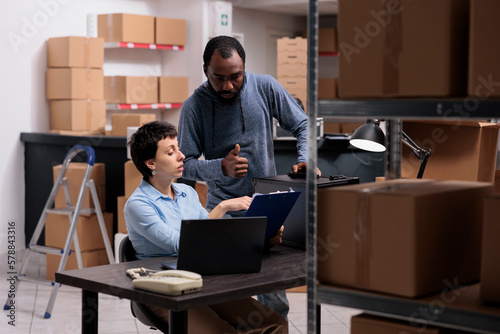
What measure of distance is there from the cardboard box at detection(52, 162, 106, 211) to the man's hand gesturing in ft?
8.11

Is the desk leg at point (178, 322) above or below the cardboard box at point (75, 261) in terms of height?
above

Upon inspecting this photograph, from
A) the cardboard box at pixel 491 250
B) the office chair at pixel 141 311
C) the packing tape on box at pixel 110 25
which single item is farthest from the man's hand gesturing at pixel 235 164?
the packing tape on box at pixel 110 25

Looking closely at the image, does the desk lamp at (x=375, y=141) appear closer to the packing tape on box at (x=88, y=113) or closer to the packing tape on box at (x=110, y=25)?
the packing tape on box at (x=88, y=113)

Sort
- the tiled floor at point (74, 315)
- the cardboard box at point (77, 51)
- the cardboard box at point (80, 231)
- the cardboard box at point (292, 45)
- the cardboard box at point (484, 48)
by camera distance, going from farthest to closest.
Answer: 1. the cardboard box at point (292, 45)
2. the cardboard box at point (77, 51)
3. the cardboard box at point (80, 231)
4. the tiled floor at point (74, 315)
5. the cardboard box at point (484, 48)

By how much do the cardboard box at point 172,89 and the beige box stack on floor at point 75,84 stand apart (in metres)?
0.91

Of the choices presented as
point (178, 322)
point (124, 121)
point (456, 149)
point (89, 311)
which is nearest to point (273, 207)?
point (178, 322)

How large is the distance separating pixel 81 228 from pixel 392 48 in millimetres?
3913

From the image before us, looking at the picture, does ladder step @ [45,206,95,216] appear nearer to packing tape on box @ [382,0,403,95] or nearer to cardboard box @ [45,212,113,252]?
cardboard box @ [45,212,113,252]

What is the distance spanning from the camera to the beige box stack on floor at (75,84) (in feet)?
21.0

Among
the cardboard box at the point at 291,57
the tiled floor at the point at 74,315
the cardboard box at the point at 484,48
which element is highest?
the cardboard box at the point at 291,57

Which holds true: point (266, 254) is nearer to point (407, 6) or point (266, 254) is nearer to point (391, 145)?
point (391, 145)

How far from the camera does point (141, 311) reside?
249cm

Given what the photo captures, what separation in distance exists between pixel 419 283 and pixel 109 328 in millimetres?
2921

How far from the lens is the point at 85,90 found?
650 centimetres
